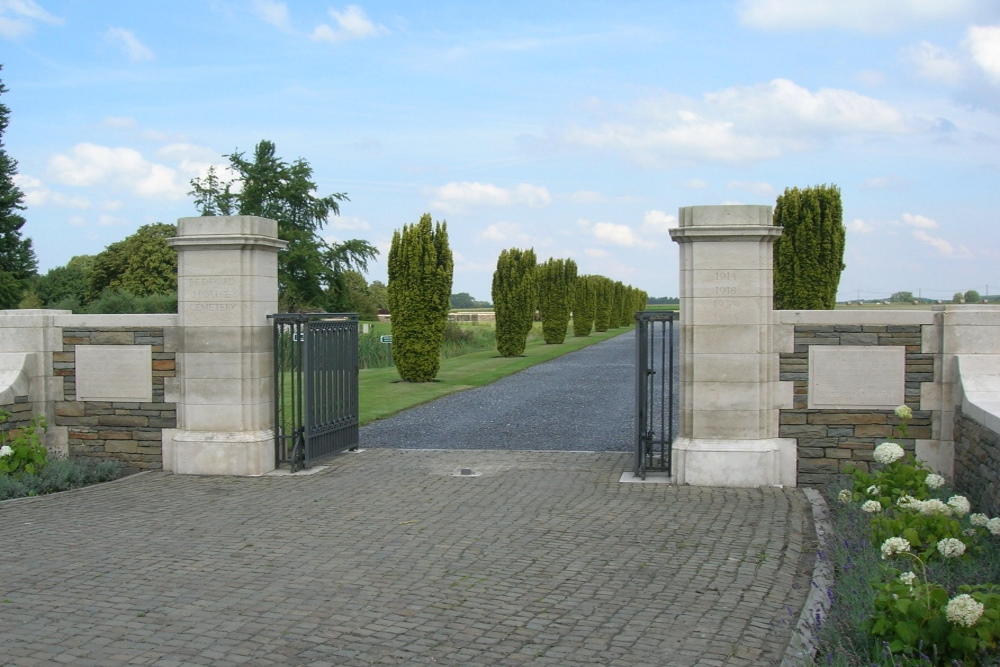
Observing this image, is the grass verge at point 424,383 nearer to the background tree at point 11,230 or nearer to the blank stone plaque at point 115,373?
the blank stone plaque at point 115,373

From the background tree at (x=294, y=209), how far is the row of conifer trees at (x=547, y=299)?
10547 millimetres

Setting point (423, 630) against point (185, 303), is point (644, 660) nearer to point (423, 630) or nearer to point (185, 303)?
point (423, 630)

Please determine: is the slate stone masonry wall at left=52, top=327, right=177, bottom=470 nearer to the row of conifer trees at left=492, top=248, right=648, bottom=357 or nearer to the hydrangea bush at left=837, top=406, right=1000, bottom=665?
the hydrangea bush at left=837, top=406, right=1000, bottom=665

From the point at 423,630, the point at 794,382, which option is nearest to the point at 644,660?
the point at 423,630

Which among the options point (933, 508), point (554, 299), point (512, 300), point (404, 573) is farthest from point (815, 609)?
point (554, 299)

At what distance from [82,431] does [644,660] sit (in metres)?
7.56

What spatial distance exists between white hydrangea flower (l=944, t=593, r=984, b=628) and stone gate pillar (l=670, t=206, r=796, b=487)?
4718 mm

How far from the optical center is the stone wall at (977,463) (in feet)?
22.1

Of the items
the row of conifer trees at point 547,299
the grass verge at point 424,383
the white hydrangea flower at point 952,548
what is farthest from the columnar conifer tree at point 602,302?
the white hydrangea flower at point 952,548

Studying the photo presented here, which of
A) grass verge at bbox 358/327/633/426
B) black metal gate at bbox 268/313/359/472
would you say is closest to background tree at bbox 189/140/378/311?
grass verge at bbox 358/327/633/426

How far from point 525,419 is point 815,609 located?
9417mm

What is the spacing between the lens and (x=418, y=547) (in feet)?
21.3

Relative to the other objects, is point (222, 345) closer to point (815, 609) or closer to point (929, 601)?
point (815, 609)

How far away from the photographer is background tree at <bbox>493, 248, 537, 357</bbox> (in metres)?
31.7
